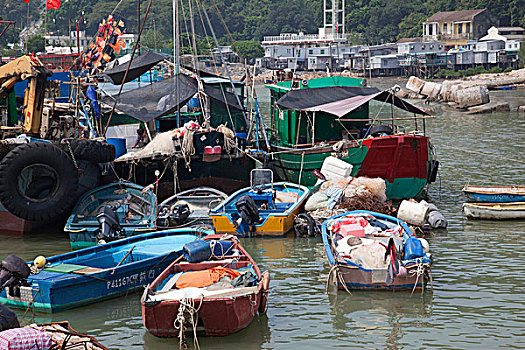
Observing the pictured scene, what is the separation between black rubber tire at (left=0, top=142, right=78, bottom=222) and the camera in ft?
52.8

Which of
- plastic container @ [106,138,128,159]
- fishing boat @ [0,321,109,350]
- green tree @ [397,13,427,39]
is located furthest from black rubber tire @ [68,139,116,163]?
green tree @ [397,13,427,39]

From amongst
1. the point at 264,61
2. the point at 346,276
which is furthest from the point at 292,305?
the point at 264,61

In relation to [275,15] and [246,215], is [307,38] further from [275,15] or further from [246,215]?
[246,215]

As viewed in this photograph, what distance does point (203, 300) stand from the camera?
32.6 feet

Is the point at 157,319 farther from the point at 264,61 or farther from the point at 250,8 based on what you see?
the point at 250,8

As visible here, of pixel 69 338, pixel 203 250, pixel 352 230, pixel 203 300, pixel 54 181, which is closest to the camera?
pixel 69 338

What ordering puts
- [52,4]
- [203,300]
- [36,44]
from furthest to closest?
[36,44] → [52,4] → [203,300]

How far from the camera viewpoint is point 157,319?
1005cm

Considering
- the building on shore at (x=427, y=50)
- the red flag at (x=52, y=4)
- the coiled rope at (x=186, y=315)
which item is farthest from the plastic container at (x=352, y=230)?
the building on shore at (x=427, y=50)

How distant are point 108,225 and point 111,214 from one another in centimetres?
39

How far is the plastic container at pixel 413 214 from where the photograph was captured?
1642 centimetres

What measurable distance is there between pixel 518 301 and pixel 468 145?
21.1m

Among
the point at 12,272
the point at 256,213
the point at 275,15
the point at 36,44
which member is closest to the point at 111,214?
the point at 256,213

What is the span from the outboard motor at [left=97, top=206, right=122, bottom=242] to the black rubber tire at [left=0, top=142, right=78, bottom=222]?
5.03ft
